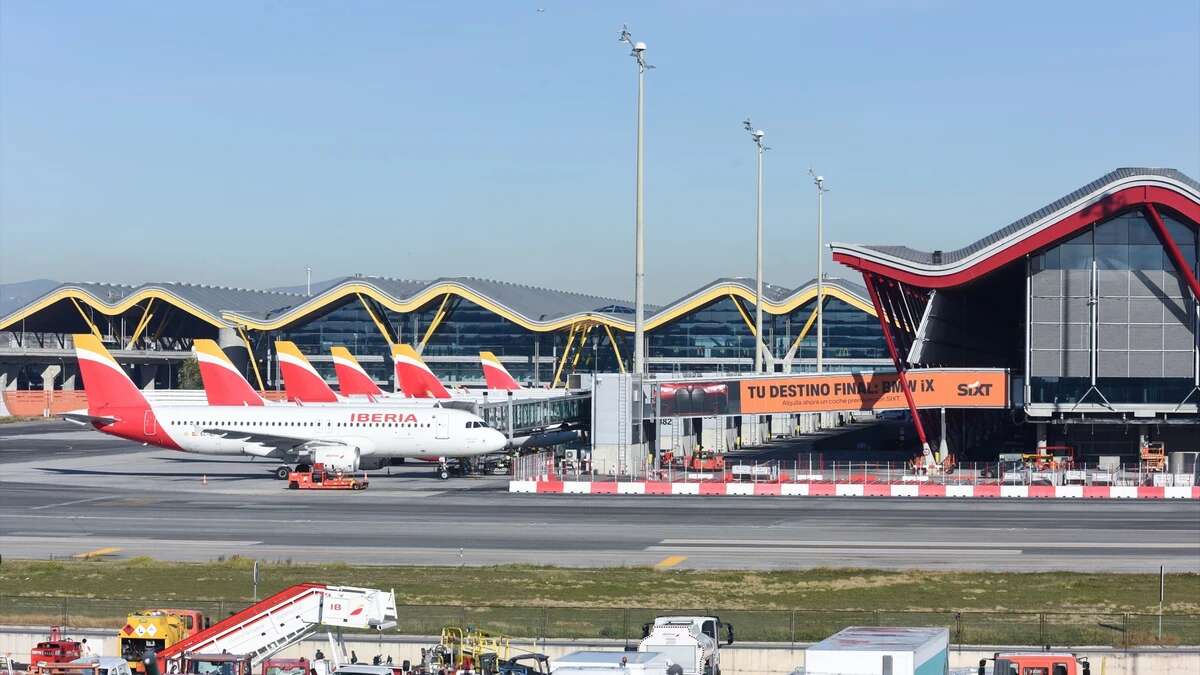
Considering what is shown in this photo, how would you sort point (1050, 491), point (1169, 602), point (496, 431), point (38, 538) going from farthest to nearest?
point (496, 431) < point (1050, 491) < point (38, 538) < point (1169, 602)

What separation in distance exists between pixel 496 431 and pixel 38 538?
96.2ft

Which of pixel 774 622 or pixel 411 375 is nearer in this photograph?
pixel 774 622

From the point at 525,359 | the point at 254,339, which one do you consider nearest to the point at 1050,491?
the point at 525,359

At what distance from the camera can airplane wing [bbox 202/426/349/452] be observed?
75.7m

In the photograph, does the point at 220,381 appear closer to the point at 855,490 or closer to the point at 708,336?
the point at 855,490

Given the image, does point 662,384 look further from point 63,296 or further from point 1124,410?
point 63,296

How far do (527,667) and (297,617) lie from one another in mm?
4692

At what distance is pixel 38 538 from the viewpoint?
5172 cm

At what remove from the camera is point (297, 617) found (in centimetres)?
2802

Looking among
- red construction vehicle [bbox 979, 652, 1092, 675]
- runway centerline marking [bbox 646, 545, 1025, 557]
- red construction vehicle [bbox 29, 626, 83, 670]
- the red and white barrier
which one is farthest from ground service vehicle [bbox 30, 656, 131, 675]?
the red and white barrier

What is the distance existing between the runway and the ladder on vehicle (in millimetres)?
16697

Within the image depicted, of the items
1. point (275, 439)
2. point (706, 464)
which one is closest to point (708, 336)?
point (706, 464)

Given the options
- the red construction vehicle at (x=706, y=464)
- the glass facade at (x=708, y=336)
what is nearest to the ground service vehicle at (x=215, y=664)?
the red construction vehicle at (x=706, y=464)

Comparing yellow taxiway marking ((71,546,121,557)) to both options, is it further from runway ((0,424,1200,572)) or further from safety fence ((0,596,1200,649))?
safety fence ((0,596,1200,649))
